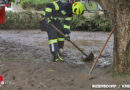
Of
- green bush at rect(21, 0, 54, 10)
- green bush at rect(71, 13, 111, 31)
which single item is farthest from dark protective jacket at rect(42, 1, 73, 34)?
green bush at rect(21, 0, 54, 10)

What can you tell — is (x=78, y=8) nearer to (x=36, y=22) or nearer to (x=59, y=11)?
(x=59, y=11)

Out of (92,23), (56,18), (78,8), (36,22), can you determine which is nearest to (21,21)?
(36,22)

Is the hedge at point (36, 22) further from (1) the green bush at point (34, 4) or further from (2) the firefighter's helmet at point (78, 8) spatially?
(2) the firefighter's helmet at point (78, 8)

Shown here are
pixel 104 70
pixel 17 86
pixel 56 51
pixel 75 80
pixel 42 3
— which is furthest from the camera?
pixel 42 3

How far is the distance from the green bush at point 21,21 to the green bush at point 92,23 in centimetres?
239

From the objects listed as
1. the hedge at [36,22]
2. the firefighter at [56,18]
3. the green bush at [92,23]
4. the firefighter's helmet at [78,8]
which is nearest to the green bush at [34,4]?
the hedge at [36,22]

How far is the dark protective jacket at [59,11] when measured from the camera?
565 centimetres

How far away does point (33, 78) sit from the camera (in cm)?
411

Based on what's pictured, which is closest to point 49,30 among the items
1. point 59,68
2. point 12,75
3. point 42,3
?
point 59,68

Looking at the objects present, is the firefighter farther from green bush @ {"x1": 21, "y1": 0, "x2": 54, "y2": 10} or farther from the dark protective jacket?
green bush @ {"x1": 21, "y1": 0, "x2": 54, "y2": 10}

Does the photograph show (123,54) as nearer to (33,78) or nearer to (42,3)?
(33,78)

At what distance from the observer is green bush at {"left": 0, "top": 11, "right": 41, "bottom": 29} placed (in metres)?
13.9

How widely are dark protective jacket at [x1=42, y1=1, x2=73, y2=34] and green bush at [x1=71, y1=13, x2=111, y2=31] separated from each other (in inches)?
295

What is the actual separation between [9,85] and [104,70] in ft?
6.01
